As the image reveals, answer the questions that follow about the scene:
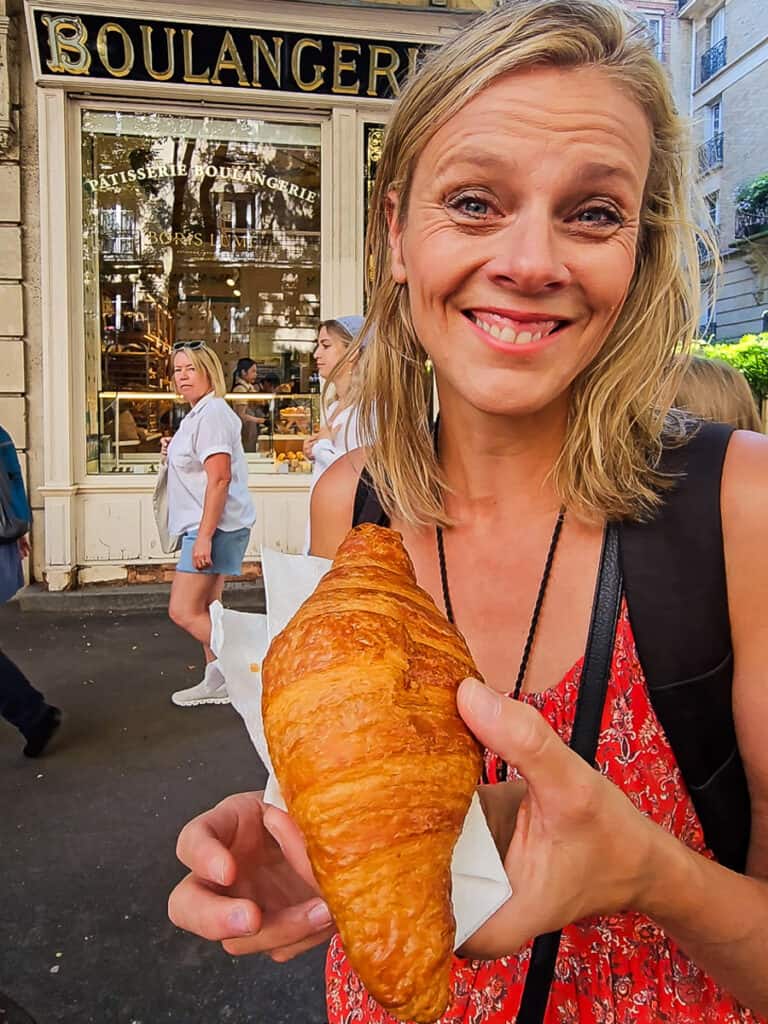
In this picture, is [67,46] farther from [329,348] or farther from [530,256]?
[530,256]

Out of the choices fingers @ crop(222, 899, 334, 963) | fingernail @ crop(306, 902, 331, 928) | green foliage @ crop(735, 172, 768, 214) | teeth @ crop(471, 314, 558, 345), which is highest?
green foliage @ crop(735, 172, 768, 214)

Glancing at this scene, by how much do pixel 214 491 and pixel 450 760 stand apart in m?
4.38

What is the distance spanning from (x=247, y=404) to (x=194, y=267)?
1.69 meters

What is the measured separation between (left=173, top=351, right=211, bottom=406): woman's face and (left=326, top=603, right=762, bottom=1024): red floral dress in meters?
4.58

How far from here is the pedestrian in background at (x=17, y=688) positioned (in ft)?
14.1

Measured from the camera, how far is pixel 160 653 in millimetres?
6168

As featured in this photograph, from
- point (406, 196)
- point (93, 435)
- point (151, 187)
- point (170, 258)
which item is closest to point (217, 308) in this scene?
point (170, 258)

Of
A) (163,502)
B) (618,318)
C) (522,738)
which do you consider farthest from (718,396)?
(163,502)

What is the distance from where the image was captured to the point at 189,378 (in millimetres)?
5258

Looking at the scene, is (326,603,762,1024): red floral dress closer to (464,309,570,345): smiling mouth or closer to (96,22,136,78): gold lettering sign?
(464,309,570,345): smiling mouth

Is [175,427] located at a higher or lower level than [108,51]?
lower

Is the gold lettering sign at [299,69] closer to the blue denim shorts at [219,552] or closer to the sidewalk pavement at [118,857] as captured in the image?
the blue denim shorts at [219,552]

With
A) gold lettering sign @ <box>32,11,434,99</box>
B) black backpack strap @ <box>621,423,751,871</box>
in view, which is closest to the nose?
black backpack strap @ <box>621,423,751,871</box>

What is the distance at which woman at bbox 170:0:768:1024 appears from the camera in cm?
88
